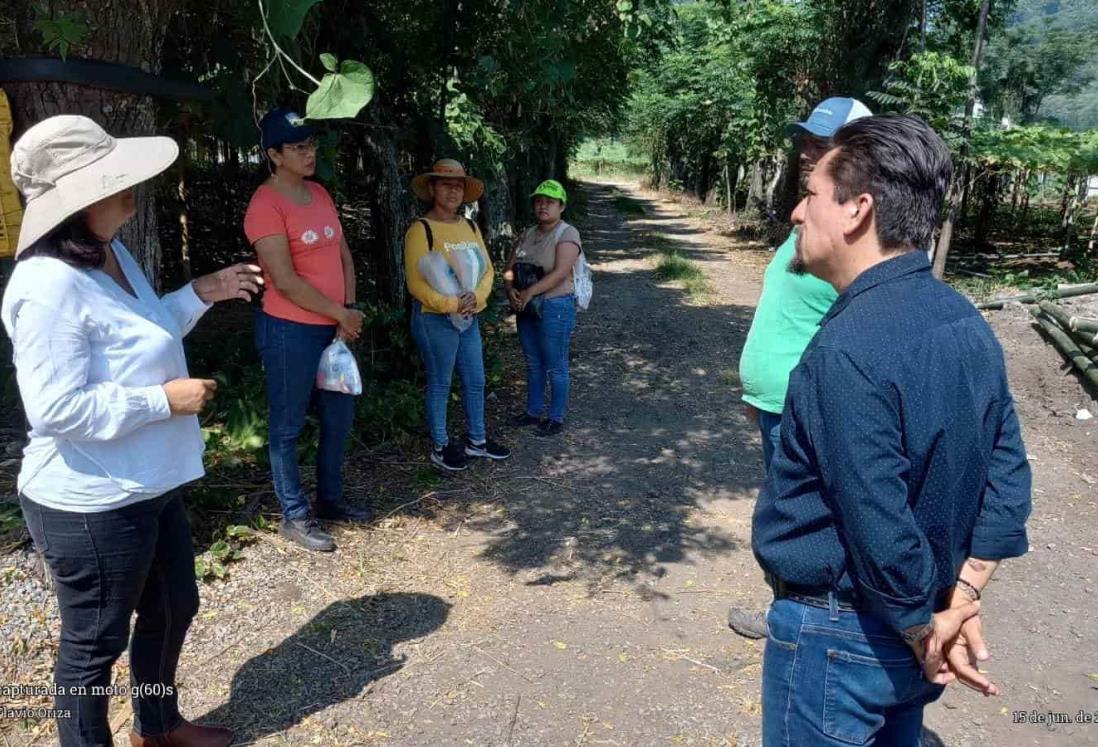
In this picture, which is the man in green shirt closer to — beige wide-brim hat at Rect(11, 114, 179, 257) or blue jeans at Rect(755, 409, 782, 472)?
blue jeans at Rect(755, 409, 782, 472)

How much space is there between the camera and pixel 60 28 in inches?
106

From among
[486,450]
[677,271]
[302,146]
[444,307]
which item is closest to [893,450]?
[302,146]

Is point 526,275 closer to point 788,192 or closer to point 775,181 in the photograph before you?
point 788,192

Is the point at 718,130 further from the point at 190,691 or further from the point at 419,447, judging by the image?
the point at 190,691

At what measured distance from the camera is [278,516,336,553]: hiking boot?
3777mm

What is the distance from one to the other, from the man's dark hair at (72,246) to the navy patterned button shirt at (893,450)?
5.71ft

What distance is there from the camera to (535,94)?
22.0 feet

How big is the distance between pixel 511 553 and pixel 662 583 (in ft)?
2.51

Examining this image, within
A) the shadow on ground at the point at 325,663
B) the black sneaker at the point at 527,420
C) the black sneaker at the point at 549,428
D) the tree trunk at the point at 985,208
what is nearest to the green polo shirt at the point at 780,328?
the shadow on ground at the point at 325,663

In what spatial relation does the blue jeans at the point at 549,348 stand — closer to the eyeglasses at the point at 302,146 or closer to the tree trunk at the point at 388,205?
the tree trunk at the point at 388,205

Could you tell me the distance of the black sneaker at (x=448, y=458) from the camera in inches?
189

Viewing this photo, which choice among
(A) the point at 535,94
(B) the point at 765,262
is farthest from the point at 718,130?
(A) the point at 535,94

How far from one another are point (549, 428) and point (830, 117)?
3441 millimetres

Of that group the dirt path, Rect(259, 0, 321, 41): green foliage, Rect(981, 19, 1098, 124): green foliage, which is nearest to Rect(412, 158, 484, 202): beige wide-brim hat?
the dirt path
